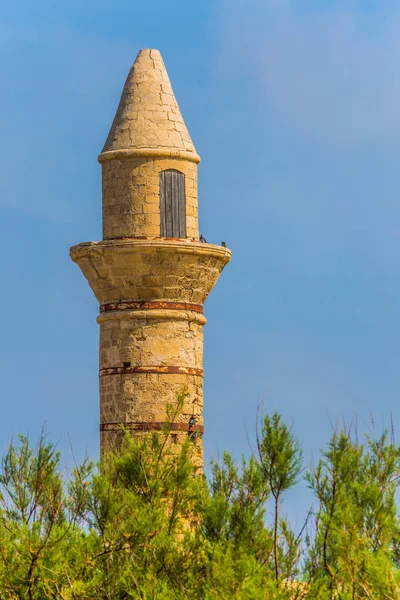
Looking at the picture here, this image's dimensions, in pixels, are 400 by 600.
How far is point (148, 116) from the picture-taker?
24875 mm

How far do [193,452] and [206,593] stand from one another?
5078 millimetres

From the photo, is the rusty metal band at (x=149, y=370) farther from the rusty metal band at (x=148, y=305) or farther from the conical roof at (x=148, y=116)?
the conical roof at (x=148, y=116)

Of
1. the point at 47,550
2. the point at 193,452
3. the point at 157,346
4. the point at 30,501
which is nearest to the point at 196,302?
the point at 157,346

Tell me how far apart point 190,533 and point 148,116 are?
7.34 metres

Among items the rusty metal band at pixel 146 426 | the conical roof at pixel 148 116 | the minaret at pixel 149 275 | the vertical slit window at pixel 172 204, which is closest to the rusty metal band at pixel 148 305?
the minaret at pixel 149 275

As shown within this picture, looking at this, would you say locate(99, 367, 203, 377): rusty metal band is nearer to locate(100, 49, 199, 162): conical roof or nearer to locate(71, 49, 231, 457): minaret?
locate(71, 49, 231, 457): minaret

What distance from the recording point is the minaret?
2381cm

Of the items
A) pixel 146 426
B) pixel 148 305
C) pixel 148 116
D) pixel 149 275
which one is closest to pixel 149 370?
pixel 146 426

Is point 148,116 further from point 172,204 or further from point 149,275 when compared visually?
point 149,275

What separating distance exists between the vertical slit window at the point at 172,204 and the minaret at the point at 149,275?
0.05 feet

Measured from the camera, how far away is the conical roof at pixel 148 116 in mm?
24531

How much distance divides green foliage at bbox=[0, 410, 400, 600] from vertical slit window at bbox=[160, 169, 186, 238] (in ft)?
13.9

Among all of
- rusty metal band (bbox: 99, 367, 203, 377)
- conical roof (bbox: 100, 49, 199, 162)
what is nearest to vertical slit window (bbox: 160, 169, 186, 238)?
conical roof (bbox: 100, 49, 199, 162)

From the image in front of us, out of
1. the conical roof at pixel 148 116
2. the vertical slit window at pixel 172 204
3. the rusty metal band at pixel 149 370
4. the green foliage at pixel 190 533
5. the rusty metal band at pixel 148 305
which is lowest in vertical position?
the green foliage at pixel 190 533
